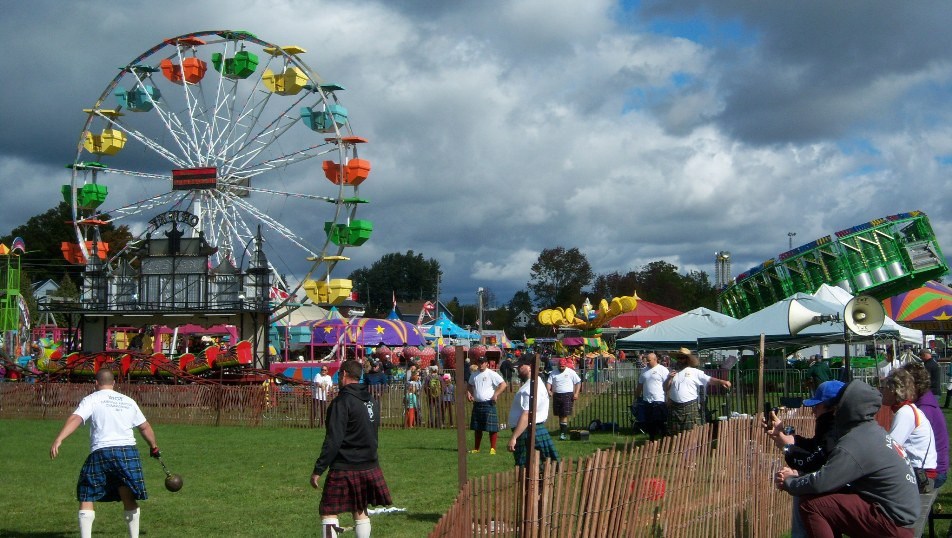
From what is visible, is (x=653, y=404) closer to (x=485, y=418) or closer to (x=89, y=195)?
(x=485, y=418)

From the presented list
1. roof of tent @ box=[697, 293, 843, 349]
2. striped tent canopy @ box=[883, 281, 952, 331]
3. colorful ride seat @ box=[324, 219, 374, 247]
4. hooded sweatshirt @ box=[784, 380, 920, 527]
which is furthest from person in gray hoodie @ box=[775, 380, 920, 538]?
striped tent canopy @ box=[883, 281, 952, 331]

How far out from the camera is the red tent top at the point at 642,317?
5309cm

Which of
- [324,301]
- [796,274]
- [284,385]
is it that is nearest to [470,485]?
[284,385]

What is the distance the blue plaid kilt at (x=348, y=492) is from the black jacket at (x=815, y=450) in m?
3.11

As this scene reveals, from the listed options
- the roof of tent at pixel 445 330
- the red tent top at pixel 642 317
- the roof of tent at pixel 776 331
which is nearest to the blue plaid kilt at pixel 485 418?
the roof of tent at pixel 776 331

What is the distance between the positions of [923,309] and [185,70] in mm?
33530

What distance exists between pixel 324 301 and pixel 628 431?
58.7 feet

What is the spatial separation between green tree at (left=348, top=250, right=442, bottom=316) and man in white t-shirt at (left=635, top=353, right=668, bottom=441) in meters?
123

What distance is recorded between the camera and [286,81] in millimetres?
34031

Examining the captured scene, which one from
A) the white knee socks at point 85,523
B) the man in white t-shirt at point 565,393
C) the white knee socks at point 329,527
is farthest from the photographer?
the man in white t-shirt at point 565,393

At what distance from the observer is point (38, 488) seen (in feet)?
40.4

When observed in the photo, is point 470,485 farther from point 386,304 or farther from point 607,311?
point 386,304

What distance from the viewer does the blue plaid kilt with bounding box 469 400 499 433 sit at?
49.7 ft

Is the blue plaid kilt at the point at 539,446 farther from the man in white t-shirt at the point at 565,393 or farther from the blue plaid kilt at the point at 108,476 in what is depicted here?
the man in white t-shirt at the point at 565,393
